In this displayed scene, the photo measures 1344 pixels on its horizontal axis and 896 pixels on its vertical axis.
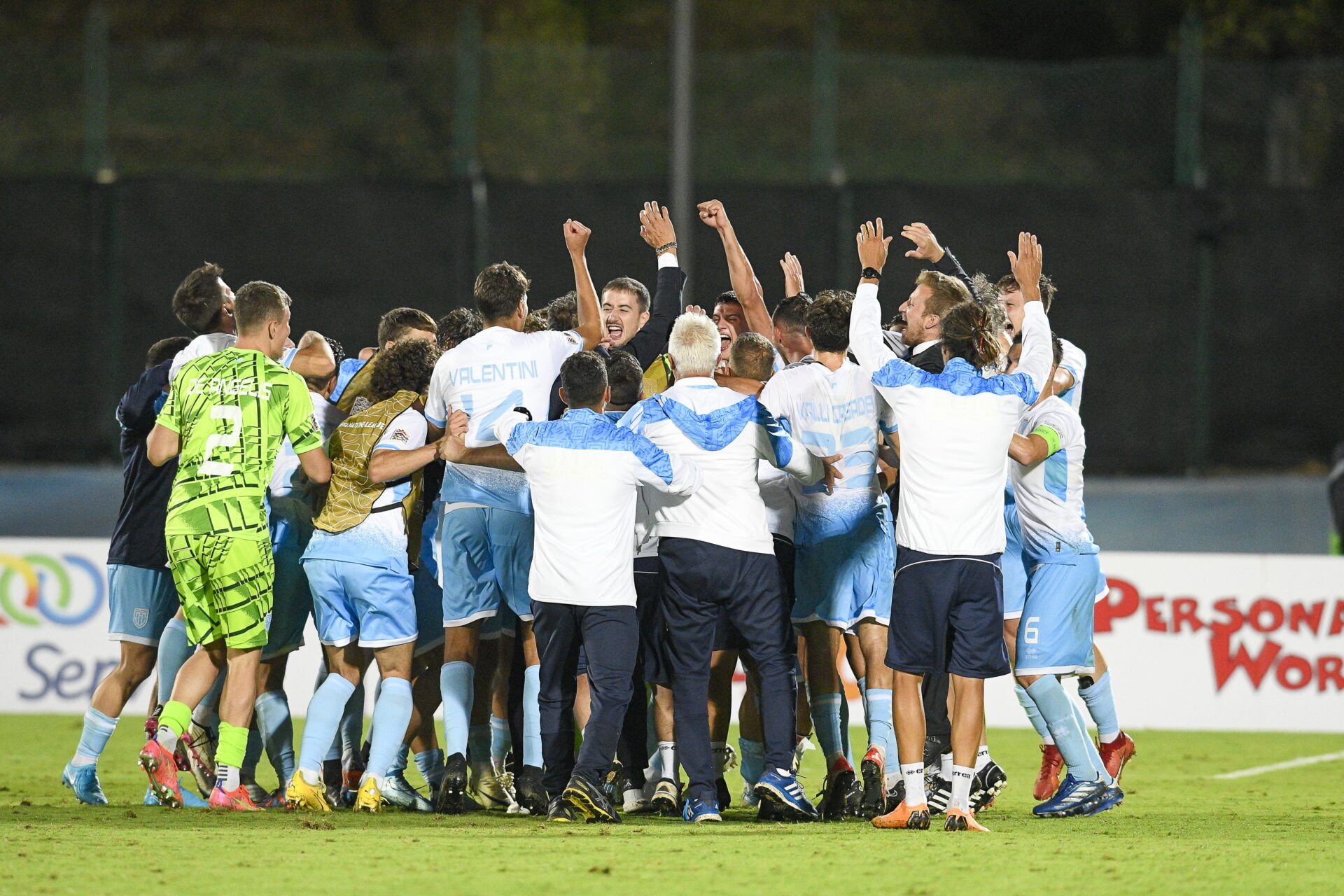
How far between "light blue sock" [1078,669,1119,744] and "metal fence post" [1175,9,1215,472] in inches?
323

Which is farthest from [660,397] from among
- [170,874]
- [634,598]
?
[170,874]

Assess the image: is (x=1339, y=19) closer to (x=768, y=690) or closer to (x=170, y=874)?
(x=768, y=690)

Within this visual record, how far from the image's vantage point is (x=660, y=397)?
22.1 ft

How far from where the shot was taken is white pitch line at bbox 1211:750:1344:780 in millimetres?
8945

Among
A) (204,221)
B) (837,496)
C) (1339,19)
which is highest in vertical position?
(1339,19)

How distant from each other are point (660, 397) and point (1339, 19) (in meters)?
16.0

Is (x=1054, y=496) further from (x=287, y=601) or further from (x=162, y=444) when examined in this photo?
(x=162, y=444)

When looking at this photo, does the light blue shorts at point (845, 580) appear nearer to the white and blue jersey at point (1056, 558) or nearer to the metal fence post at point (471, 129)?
the white and blue jersey at point (1056, 558)

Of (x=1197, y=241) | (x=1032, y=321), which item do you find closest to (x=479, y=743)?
(x=1032, y=321)

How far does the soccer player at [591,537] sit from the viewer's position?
648 cm

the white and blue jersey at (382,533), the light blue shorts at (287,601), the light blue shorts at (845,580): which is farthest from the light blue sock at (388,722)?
the light blue shorts at (845,580)

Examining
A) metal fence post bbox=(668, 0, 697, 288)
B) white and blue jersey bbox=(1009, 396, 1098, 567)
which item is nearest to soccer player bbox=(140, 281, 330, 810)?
white and blue jersey bbox=(1009, 396, 1098, 567)

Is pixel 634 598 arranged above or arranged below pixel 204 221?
below

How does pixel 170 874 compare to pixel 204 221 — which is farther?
pixel 204 221
